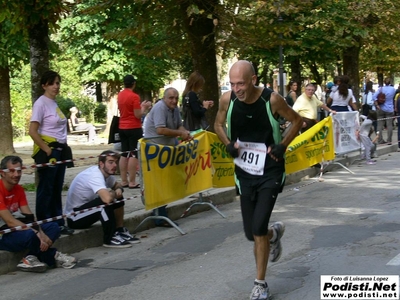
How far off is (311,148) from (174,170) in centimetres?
552

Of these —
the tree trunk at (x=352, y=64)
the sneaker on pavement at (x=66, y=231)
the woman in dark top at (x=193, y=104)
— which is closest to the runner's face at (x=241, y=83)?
the sneaker on pavement at (x=66, y=231)

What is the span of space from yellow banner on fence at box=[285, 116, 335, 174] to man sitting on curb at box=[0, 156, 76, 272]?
6834mm

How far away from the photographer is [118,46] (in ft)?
105

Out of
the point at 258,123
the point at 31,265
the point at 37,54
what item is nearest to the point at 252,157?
the point at 258,123

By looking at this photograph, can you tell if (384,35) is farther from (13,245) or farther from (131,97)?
(13,245)

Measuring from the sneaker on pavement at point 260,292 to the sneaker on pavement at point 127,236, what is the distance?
3.27 m

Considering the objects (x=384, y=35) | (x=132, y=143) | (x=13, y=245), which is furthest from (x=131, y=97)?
(x=384, y=35)

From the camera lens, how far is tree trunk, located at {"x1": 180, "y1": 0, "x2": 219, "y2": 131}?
50.3 ft

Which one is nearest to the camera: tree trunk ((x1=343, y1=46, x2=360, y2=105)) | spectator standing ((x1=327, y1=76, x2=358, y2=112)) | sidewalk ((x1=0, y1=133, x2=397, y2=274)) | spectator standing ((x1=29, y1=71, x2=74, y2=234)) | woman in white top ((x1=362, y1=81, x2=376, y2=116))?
sidewalk ((x1=0, y1=133, x2=397, y2=274))

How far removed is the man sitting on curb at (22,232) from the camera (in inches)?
305

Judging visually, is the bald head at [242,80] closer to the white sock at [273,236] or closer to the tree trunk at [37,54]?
the white sock at [273,236]

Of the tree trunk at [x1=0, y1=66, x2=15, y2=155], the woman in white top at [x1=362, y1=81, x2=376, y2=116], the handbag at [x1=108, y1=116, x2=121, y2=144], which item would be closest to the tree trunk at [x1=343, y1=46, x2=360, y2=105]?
the woman in white top at [x1=362, y1=81, x2=376, y2=116]

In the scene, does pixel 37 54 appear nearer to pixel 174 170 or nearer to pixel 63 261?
pixel 174 170

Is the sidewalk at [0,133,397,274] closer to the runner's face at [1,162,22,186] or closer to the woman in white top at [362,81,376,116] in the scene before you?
the runner's face at [1,162,22,186]
